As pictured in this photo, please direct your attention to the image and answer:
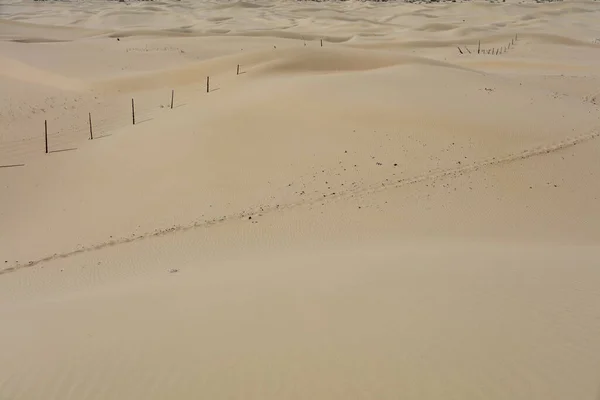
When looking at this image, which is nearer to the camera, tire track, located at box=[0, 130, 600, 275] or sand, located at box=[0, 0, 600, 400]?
sand, located at box=[0, 0, 600, 400]

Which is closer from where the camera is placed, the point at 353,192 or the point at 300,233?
the point at 300,233

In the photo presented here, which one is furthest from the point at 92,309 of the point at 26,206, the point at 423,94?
the point at 423,94

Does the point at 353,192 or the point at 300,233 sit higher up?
the point at 353,192

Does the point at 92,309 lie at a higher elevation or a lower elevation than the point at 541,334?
lower

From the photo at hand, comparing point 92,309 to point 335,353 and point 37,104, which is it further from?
point 37,104
